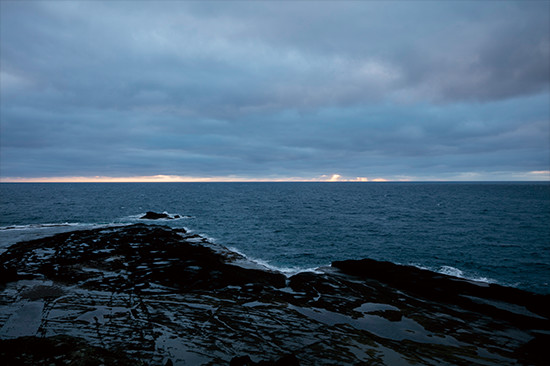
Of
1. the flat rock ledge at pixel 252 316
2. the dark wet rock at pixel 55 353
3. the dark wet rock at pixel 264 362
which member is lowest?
the flat rock ledge at pixel 252 316

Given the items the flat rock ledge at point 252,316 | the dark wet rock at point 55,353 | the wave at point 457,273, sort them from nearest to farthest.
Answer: the dark wet rock at point 55,353 < the flat rock ledge at point 252,316 < the wave at point 457,273

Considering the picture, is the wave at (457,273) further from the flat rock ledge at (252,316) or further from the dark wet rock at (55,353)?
the dark wet rock at (55,353)

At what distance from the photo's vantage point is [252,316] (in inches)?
602

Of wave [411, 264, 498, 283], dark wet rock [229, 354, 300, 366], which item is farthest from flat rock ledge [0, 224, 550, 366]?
wave [411, 264, 498, 283]

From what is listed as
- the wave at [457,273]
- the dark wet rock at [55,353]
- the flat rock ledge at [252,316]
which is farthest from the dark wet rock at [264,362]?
the wave at [457,273]

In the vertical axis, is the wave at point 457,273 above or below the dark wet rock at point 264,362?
below

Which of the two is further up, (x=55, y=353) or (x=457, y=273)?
(x=55, y=353)

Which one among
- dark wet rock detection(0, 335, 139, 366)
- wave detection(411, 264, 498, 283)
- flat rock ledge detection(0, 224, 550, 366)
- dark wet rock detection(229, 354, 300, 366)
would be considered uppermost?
dark wet rock detection(0, 335, 139, 366)

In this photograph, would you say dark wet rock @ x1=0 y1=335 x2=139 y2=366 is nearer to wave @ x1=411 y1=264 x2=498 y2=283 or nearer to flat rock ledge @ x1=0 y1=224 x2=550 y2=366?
flat rock ledge @ x1=0 y1=224 x2=550 y2=366

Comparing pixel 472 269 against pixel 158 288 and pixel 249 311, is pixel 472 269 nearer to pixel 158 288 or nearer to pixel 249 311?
pixel 249 311

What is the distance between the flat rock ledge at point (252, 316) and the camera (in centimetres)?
1172

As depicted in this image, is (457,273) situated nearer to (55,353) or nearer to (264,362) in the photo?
(264,362)

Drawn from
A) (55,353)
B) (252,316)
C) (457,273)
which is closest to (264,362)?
(252,316)

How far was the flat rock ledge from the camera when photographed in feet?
38.4
